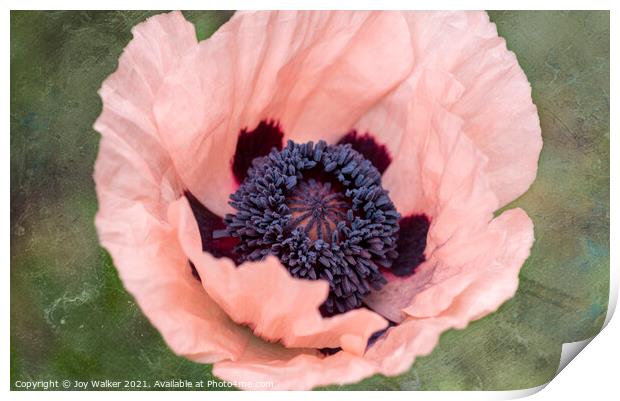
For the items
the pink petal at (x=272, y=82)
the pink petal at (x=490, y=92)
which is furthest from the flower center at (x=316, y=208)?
the pink petal at (x=490, y=92)

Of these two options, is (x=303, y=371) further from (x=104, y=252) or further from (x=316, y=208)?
(x=104, y=252)

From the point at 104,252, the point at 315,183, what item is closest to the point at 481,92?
the point at 315,183

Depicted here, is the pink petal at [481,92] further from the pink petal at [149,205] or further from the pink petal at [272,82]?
the pink petal at [149,205]

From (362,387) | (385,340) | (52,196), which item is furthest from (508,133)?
(52,196)

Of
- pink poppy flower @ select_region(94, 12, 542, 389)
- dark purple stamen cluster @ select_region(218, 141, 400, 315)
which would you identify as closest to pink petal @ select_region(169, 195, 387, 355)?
pink poppy flower @ select_region(94, 12, 542, 389)

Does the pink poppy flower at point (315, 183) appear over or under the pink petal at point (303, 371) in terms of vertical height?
over

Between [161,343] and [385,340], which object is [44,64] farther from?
[385,340]
